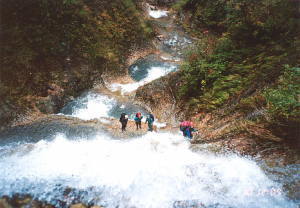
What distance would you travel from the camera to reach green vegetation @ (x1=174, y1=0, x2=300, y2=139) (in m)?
8.09

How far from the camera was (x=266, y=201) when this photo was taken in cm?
617

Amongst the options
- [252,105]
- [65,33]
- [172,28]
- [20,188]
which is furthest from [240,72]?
[172,28]

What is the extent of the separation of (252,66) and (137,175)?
733 centimetres

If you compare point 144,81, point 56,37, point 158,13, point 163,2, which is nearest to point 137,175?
point 144,81

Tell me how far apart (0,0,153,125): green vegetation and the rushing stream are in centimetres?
523

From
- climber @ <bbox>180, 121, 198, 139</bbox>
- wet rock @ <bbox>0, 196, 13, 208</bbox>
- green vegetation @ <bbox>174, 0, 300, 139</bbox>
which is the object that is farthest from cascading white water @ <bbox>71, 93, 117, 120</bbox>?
wet rock @ <bbox>0, 196, 13, 208</bbox>

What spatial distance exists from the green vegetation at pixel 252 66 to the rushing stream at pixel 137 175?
2353mm

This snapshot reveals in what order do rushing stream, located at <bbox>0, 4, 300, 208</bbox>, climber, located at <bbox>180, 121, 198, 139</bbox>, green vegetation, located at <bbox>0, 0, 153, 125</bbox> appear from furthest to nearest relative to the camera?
green vegetation, located at <bbox>0, 0, 153, 125</bbox> < climber, located at <bbox>180, 121, 198, 139</bbox> < rushing stream, located at <bbox>0, 4, 300, 208</bbox>

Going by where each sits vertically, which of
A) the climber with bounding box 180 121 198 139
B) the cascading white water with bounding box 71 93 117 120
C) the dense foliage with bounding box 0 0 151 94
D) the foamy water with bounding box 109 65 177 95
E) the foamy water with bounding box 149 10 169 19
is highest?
the foamy water with bounding box 149 10 169 19

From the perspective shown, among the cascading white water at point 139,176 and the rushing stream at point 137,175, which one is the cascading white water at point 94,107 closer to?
the rushing stream at point 137,175

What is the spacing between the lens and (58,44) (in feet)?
54.0

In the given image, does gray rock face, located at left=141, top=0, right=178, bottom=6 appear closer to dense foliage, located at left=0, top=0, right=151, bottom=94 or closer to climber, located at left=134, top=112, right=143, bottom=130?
dense foliage, located at left=0, top=0, right=151, bottom=94

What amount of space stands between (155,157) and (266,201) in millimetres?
3969

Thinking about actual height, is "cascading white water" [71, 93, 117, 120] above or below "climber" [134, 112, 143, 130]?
above
